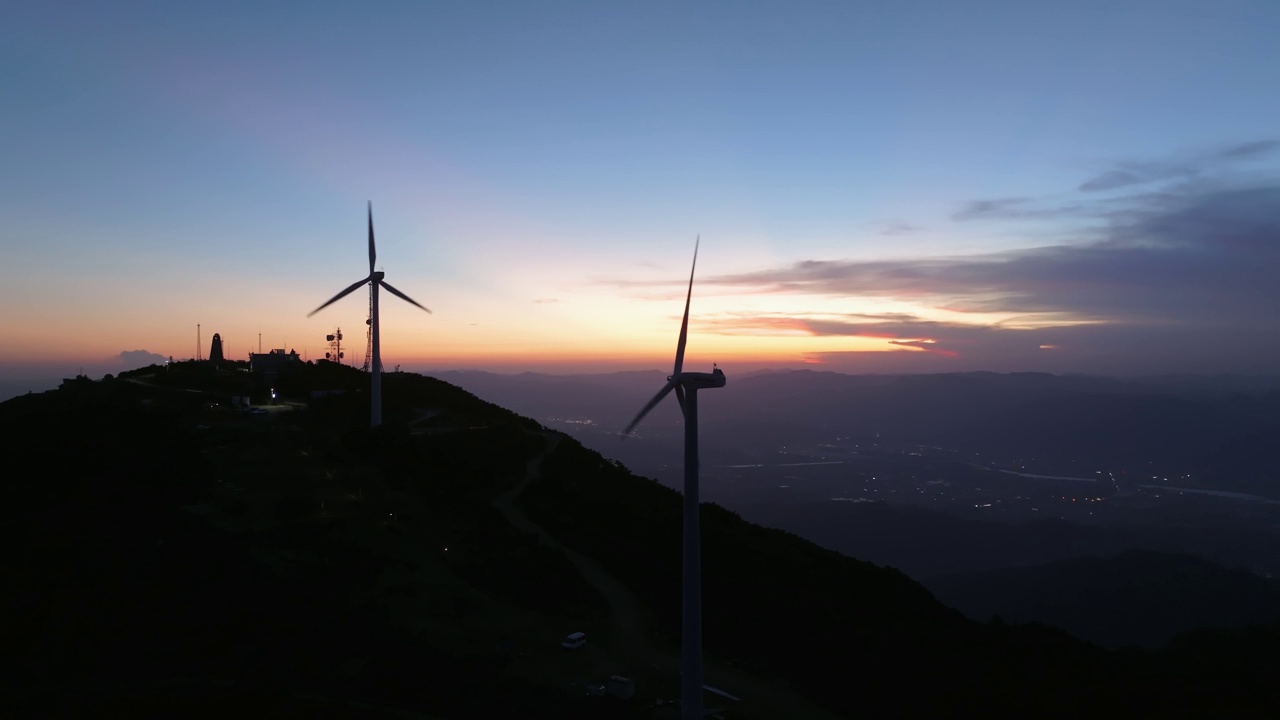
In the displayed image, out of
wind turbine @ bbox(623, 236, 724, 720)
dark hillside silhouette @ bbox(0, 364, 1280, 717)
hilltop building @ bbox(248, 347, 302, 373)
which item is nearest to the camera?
wind turbine @ bbox(623, 236, 724, 720)

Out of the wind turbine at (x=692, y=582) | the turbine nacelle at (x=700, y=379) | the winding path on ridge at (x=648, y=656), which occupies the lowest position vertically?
the winding path on ridge at (x=648, y=656)

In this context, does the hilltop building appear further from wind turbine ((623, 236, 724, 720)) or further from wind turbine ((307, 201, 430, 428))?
wind turbine ((623, 236, 724, 720))

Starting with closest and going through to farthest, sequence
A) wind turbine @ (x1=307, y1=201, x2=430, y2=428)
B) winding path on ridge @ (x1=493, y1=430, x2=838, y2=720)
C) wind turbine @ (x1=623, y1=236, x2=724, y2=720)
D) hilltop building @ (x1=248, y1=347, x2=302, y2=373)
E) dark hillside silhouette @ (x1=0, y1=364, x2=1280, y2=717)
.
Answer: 1. wind turbine @ (x1=623, y1=236, x2=724, y2=720)
2. dark hillside silhouette @ (x1=0, y1=364, x2=1280, y2=717)
3. winding path on ridge @ (x1=493, y1=430, x2=838, y2=720)
4. wind turbine @ (x1=307, y1=201, x2=430, y2=428)
5. hilltop building @ (x1=248, y1=347, x2=302, y2=373)

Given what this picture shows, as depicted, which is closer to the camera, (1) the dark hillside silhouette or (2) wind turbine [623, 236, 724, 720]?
(2) wind turbine [623, 236, 724, 720]

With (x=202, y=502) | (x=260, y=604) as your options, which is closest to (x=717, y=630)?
(x=260, y=604)

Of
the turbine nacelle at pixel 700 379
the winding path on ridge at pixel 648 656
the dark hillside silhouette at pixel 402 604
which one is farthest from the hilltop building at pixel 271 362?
the turbine nacelle at pixel 700 379

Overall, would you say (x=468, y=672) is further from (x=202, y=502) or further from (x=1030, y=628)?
(x=1030, y=628)

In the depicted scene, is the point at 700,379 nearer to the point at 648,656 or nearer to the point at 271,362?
the point at 648,656

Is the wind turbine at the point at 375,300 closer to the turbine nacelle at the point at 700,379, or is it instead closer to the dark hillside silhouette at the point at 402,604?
the dark hillside silhouette at the point at 402,604

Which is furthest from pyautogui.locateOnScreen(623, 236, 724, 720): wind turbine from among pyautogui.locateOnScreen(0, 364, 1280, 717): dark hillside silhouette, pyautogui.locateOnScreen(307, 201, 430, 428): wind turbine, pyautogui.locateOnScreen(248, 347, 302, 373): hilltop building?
pyautogui.locateOnScreen(248, 347, 302, 373): hilltop building
